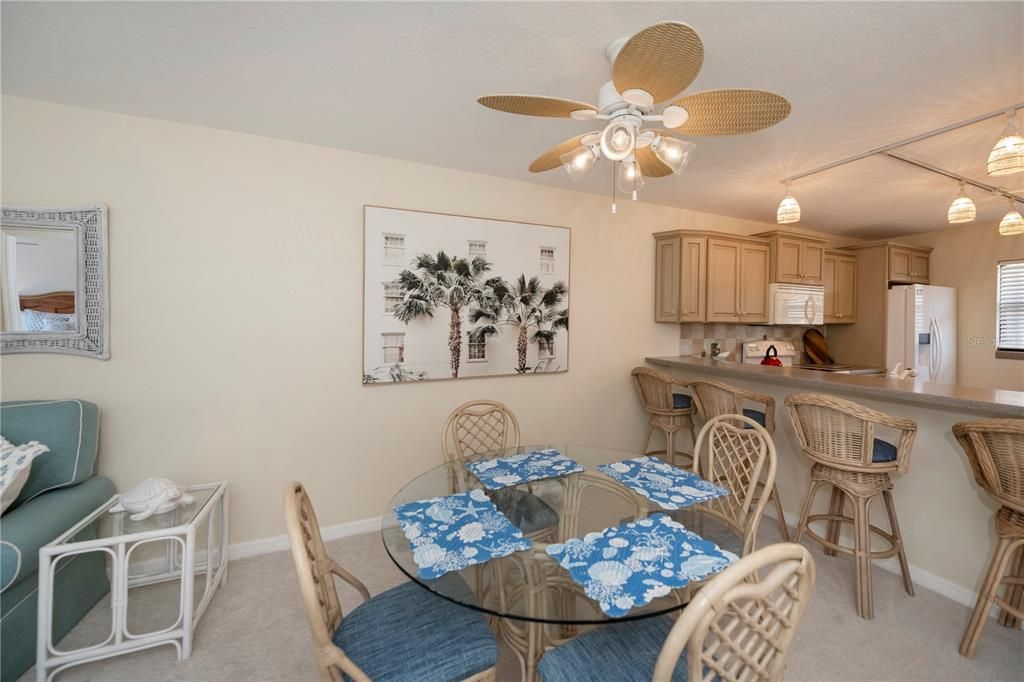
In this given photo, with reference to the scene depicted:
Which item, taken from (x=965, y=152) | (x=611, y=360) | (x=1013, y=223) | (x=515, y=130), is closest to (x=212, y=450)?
(x=515, y=130)

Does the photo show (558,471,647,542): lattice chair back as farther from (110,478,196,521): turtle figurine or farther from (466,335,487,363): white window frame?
(110,478,196,521): turtle figurine

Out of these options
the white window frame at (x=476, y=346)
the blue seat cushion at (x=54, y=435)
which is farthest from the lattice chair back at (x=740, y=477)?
the blue seat cushion at (x=54, y=435)

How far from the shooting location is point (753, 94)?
1.33 m

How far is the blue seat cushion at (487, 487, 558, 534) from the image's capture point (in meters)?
1.48

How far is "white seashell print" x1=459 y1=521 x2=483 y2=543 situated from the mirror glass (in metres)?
2.37

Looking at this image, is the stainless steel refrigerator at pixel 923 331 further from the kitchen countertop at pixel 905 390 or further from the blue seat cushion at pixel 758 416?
the blue seat cushion at pixel 758 416

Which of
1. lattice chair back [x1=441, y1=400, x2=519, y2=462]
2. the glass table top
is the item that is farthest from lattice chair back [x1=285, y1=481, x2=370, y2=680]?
lattice chair back [x1=441, y1=400, x2=519, y2=462]

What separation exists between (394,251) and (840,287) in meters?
4.91

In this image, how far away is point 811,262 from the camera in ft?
14.4

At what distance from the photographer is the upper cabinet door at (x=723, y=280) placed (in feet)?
12.6

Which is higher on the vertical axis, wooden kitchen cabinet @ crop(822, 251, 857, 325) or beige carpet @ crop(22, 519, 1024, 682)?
wooden kitchen cabinet @ crop(822, 251, 857, 325)

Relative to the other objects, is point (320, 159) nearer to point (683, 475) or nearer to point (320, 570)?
point (320, 570)

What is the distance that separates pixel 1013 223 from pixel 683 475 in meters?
3.25

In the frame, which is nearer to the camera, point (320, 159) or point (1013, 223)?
point (320, 159)
